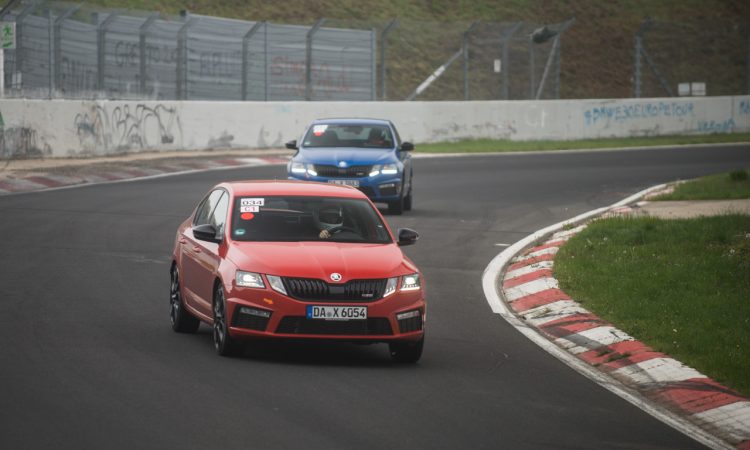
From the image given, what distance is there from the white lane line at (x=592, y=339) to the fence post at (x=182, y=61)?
1045 inches

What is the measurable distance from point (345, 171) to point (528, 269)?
730 cm

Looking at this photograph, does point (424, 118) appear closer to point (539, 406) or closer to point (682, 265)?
point (682, 265)

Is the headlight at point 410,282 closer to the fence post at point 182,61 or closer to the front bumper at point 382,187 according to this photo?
the front bumper at point 382,187

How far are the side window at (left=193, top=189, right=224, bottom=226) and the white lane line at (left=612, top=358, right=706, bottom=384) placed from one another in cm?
373

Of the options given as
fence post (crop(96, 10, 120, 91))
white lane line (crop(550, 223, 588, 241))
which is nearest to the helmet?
white lane line (crop(550, 223, 588, 241))

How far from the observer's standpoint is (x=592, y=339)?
12039 mm

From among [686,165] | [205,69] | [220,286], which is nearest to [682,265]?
[220,286]

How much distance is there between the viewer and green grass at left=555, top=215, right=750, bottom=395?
36.6 feet

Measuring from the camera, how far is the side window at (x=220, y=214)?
37.7 ft

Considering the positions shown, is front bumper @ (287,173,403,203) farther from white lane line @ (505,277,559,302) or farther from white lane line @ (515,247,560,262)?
white lane line @ (505,277,559,302)

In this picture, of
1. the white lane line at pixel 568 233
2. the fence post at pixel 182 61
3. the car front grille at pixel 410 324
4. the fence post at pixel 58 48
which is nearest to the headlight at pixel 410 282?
the car front grille at pixel 410 324

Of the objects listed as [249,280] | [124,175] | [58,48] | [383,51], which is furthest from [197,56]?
[249,280]

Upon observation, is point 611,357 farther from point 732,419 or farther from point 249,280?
point 249,280

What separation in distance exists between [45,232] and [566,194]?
11.4 meters
